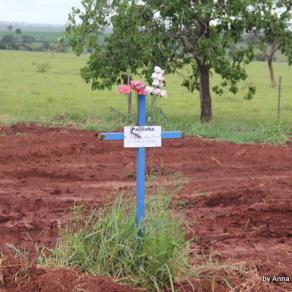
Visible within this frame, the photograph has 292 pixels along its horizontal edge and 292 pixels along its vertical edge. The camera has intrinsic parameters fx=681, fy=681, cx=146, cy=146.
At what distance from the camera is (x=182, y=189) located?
9016mm

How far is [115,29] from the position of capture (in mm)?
16562

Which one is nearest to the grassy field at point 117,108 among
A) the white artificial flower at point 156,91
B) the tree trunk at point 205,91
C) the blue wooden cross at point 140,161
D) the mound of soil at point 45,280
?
the tree trunk at point 205,91

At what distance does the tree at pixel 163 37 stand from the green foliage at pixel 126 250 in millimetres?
10738

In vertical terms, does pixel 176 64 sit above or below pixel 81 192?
above

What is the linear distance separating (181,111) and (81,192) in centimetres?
1483

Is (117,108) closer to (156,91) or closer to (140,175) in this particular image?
(156,91)

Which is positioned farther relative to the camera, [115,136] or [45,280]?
[115,136]

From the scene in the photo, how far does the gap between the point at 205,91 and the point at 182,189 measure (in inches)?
349

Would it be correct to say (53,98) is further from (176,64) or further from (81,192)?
(81,192)

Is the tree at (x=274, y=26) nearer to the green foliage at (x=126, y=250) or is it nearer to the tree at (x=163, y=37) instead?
the tree at (x=163, y=37)

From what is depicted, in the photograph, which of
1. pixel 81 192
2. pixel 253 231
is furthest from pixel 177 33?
pixel 253 231

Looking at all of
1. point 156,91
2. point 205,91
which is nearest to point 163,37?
point 205,91

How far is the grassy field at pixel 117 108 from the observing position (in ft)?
51.2

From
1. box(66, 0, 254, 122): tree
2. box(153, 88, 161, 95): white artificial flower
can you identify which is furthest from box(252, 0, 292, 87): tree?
box(153, 88, 161, 95): white artificial flower
